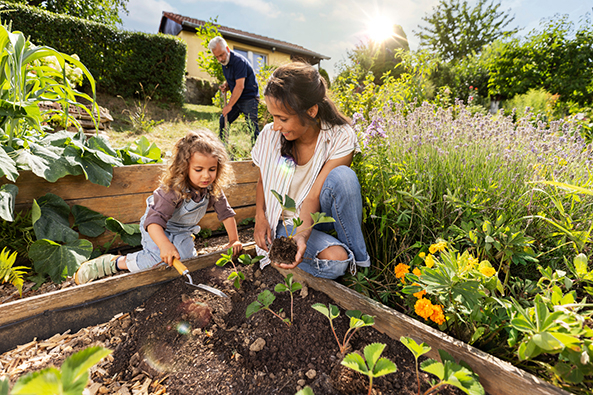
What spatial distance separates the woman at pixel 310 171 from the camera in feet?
4.42

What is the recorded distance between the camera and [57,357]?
1087mm

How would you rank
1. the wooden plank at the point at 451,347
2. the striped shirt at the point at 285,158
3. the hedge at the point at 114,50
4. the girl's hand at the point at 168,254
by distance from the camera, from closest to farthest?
the wooden plank at the point at 451,347, the girl's hand at the point at 168,254, the striped shirt at the point at 285,158, the hedge at the point at 114,50

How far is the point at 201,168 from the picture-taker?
1.61 metres

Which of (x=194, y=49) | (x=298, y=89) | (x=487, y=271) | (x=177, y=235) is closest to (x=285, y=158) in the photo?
(x=298, y=89)

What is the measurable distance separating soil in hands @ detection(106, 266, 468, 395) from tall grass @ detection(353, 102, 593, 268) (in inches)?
19.3

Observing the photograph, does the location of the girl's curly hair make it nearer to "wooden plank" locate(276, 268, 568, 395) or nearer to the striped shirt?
the striped shirt

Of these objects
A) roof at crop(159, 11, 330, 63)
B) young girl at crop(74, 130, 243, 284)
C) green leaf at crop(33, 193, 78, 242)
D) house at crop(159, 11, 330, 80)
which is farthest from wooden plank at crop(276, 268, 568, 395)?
roof at crop(159, 11, 330, 63)

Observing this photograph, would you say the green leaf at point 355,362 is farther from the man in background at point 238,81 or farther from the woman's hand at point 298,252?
the man in background at point 238,81

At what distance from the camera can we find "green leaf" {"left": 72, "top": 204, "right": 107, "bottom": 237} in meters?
1.75

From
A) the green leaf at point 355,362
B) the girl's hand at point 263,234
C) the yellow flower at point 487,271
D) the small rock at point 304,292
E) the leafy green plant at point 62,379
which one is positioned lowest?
the small rock at point 304,292

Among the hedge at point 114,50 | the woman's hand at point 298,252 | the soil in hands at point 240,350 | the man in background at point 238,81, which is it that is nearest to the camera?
the soil in hands at point 240,350

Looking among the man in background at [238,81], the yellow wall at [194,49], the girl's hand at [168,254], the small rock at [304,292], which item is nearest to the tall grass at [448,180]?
the small rock at [304,292]

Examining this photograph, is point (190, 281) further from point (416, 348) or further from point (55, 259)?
point (416, 348)

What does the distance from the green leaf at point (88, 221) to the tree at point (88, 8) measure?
42.6 ft
